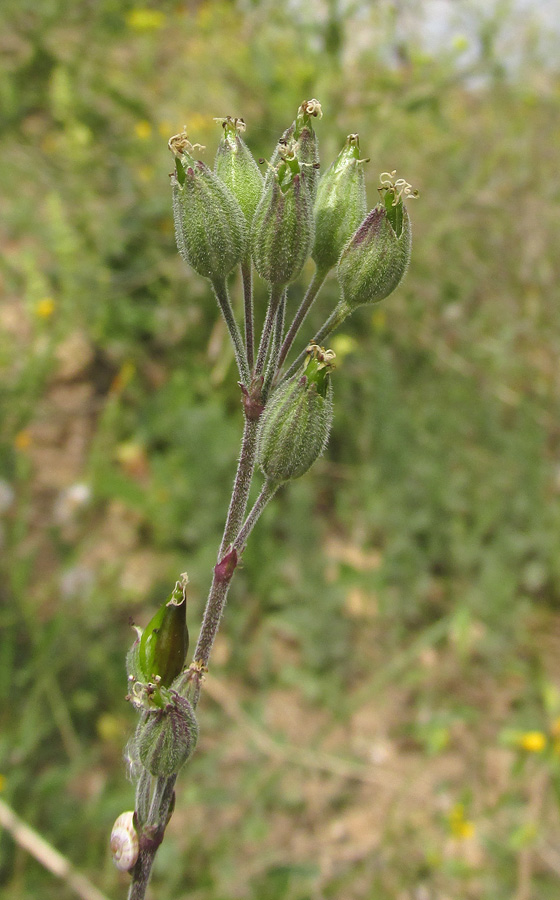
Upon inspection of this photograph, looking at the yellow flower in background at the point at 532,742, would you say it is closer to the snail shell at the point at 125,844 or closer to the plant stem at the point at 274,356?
the snail shell at the point at 125,844

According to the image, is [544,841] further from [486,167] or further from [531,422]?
[486,167]

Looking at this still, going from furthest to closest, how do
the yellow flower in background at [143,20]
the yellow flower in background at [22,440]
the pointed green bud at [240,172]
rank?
the yellow flower in background at [143,20], the yellow flower in background at [22,440], the pointed green bud at [240,172]

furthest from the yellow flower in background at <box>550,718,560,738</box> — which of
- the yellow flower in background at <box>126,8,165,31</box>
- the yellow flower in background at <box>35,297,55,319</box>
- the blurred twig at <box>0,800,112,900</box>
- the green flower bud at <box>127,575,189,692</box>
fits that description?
the yellow flower in background at <box>126,8,165,31</box>

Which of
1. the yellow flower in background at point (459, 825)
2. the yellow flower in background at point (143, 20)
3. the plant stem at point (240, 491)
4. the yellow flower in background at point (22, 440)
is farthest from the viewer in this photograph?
the yellow flower in background at point (143, 20)

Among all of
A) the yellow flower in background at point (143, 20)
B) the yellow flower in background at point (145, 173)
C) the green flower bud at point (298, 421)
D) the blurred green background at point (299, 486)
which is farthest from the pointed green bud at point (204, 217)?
the yellow flower in background at point (143, 20)

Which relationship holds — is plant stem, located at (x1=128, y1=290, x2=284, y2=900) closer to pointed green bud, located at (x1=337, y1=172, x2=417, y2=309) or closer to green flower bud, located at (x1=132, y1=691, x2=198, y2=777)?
green flower bud, located at (x1=132, y1=691, x2=198, y2=777)

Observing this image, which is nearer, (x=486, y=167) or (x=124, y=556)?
(x=124, y=556)

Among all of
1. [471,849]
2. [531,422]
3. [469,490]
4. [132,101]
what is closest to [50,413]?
[132,101]
